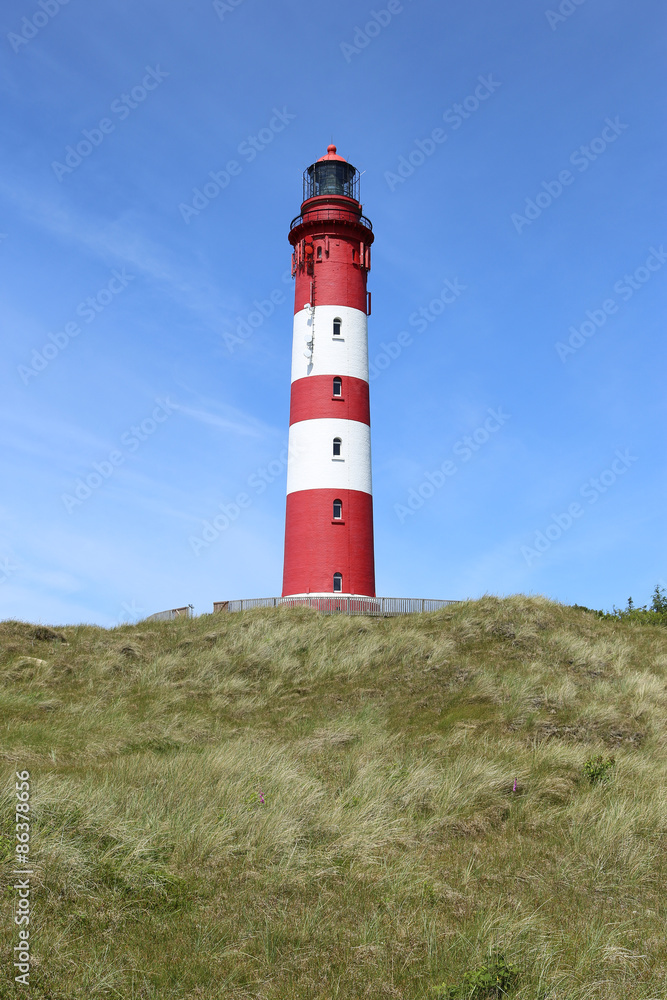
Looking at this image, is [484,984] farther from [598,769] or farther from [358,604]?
[358,604]

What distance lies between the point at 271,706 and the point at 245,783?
276 inches

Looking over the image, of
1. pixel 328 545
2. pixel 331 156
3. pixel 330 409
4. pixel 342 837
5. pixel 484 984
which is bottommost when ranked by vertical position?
pixel 484 984

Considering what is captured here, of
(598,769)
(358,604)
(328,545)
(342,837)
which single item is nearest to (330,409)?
(328,545)

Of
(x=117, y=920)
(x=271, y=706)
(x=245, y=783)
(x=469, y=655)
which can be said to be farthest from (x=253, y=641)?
(x=117, y=920)

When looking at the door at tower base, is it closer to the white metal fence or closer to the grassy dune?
the white metal fence

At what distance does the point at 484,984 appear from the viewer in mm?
5285

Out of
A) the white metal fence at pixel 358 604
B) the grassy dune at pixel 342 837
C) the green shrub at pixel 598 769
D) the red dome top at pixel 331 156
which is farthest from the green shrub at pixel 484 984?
the red dome top at pixel 331 156

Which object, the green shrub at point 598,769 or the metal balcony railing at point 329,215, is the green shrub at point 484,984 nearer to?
the green shrub at point 598,769

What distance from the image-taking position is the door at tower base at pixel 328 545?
25547 mm

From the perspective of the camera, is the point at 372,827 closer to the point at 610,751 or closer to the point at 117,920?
the point at 117,920

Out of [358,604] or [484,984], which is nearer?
[484,984]

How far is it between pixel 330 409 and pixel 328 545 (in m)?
4.74

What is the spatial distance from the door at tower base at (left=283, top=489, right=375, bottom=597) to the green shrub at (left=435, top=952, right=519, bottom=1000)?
784 inches

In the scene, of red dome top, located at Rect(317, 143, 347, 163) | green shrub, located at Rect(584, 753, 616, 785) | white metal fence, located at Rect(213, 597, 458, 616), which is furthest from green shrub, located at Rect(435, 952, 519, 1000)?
red dome top, located at Rect(317, 143, 347, 163)
